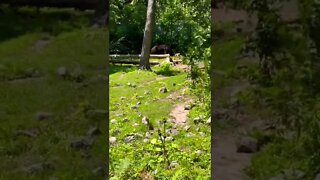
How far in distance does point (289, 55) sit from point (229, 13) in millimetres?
348

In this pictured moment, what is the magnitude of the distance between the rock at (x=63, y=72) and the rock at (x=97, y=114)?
0.20 m

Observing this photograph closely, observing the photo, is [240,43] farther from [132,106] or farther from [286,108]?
[132,106]

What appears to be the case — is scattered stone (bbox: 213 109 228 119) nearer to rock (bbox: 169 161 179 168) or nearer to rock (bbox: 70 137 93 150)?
rock (bbox: 70 137 93 150)

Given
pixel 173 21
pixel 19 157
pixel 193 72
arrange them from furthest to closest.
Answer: pixel 173 21, pixel 193 72, pixel 19 157

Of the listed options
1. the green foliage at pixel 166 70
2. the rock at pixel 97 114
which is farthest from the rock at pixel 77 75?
the green foliage at pixel 166 70

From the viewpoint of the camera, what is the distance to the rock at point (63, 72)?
8.16ft

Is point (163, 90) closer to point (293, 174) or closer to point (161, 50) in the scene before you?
point (293, 174)

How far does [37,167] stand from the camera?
98.0 inches

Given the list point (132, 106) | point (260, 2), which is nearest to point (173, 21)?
point (132, 106)

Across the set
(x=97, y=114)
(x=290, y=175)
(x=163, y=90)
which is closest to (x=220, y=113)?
(x=290, y=175)

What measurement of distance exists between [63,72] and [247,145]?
3.06 ft

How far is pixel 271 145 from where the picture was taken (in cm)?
258

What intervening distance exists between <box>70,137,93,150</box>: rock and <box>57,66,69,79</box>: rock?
30cm

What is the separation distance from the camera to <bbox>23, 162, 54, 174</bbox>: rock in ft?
8.13
